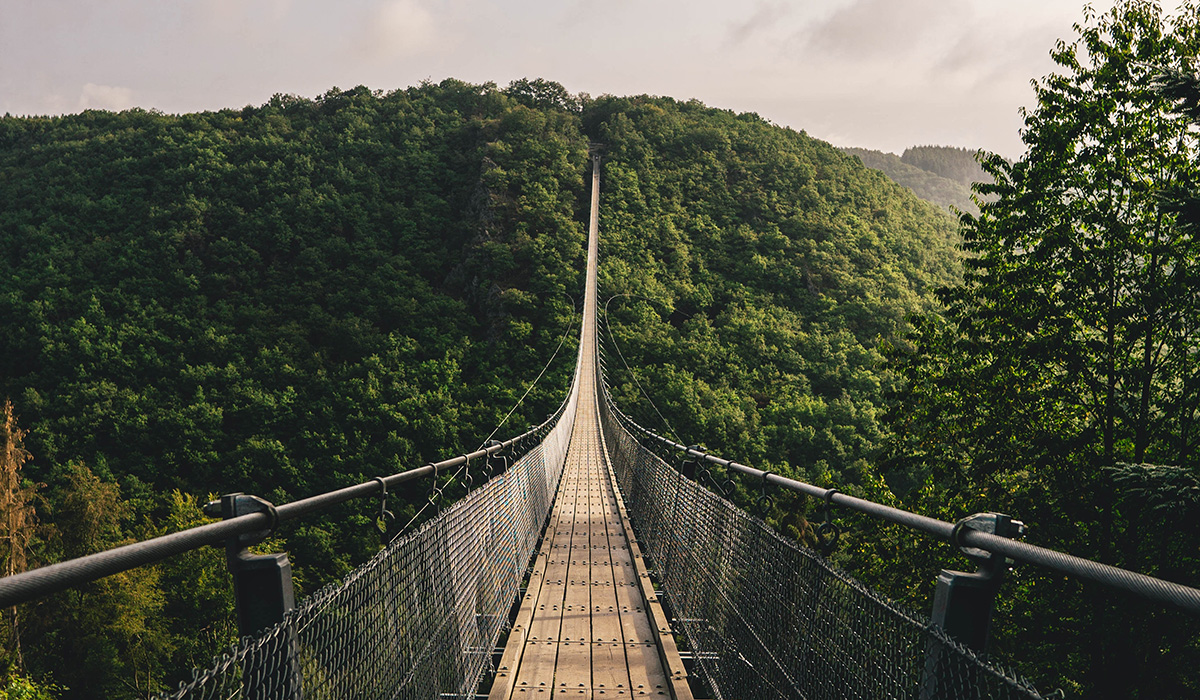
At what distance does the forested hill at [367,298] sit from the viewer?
74.7 feet

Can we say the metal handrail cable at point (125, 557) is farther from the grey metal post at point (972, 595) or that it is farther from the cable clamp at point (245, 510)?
the grey metal post at point (972, 595)

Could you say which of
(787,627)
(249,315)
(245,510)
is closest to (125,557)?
(245,510)

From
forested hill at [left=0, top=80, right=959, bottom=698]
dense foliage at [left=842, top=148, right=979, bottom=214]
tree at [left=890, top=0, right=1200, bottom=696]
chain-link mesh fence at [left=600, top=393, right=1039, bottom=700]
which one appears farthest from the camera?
dense foliage at [left=842, top=148, right=979, bottom=214]

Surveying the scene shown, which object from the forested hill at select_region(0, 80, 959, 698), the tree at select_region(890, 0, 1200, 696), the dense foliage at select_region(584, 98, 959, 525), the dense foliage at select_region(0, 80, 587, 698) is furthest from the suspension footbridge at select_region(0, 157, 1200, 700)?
the forested hill at select_region(0, 80, 959, 698)

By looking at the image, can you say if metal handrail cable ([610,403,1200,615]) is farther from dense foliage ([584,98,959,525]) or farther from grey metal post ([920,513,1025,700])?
dense foliage ([584,98,959,525])

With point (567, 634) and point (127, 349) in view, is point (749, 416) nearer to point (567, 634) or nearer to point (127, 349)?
point (567, 634)

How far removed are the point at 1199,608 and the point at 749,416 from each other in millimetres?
26294

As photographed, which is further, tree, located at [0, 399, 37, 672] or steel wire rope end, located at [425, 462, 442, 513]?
tree, located at [0, 399, 37, 672]

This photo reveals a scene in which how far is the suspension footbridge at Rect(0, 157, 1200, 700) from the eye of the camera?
1.05 metres

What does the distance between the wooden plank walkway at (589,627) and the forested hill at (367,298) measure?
16.8 meters

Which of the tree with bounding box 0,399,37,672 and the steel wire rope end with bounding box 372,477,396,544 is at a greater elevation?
the steel wire rope end with bounding box 372,477,396,544

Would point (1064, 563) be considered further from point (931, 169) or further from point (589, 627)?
point (931, 169)

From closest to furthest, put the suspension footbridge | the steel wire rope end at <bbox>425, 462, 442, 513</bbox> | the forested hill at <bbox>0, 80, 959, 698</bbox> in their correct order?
the suspension footbridge
the steel wire rope end at <bbox>425, 462, 442, 513</bbox>
the forested hill at <bbox>0, 80, 959, 698</bbox>

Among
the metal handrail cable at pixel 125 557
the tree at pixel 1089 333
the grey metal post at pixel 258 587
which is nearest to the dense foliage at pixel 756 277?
the tree at pixel 1089 333
